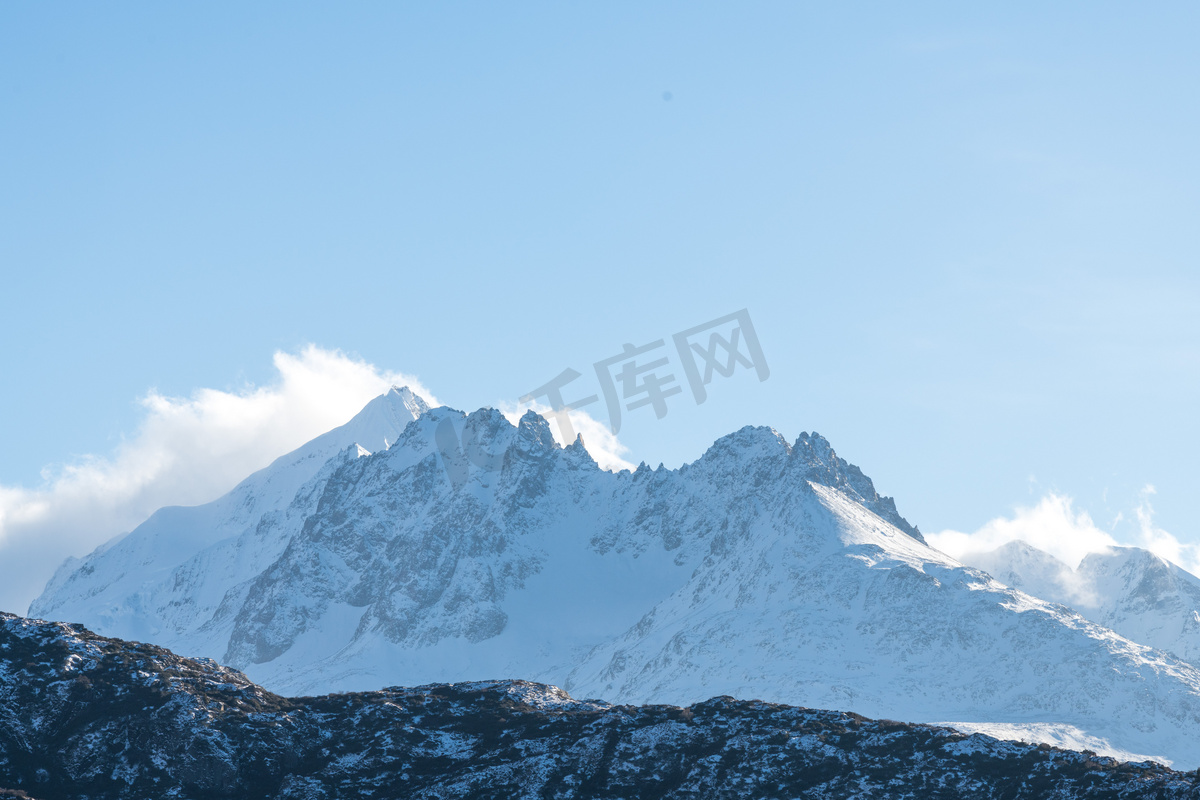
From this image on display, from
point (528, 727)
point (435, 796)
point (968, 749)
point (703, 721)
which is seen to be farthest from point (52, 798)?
point (968, 749)

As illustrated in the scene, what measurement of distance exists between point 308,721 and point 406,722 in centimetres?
757

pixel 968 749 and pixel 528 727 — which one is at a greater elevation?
pixel 528 727

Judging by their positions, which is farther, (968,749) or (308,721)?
(308,721)

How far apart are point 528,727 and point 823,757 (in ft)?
75.9

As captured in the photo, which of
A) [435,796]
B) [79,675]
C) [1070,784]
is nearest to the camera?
[1070,784]

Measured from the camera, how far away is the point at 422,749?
327 feet

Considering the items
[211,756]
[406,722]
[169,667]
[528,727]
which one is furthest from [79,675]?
[528,727]

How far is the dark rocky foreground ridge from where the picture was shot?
9075 cm

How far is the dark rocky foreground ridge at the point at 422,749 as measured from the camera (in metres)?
90.8

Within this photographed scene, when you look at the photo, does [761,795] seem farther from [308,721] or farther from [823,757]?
[308,721]

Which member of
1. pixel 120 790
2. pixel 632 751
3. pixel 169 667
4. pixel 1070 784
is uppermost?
pixel 169 667

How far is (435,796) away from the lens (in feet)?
301

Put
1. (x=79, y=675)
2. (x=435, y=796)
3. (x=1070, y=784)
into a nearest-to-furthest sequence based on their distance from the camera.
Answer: (x=1070, y=784) < (x=435, y=796) < (x=79, y=675)

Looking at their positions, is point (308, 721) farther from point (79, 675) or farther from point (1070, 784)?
point (1070, 784)
